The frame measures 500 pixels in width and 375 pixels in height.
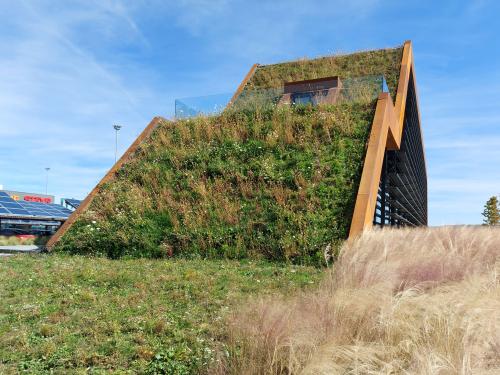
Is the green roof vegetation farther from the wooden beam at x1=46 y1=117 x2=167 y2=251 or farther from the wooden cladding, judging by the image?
the wooden cladding

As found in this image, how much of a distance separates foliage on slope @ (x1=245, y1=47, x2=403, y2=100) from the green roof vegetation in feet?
30.2

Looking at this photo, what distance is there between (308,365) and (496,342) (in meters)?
1.23

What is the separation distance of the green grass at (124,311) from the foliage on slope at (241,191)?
1141 mm

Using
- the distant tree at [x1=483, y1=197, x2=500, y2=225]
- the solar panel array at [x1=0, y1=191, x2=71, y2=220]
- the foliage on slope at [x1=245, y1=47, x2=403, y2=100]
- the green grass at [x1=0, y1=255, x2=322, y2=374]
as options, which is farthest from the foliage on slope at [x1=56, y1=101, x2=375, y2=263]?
the distant tree at [x1=483, y1=197, x2=500, y2=225]

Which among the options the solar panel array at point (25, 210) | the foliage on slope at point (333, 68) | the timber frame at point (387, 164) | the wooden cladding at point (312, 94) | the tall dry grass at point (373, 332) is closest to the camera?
the tall dry grass at point (373, 332)

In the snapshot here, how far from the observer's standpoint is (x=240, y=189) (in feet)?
31.8

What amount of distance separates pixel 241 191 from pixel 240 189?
0.08 metres

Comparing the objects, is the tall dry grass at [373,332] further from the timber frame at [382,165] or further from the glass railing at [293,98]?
the glass railing at [293,98]

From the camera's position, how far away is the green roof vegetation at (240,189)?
832 cm

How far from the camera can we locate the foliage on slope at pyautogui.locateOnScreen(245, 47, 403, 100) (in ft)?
67.5

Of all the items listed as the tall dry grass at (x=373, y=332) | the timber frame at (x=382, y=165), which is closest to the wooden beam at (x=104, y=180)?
the timber frame at (x=382, y=165)

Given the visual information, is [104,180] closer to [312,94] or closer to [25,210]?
[312,94]

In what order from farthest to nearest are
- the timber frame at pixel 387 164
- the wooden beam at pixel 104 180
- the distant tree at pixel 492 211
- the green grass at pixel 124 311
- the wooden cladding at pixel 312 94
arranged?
1. the distant tree at pixel 492 211
2. the wooden cladding at pixel 312 94
3. the wooden beam at pixel 104 180
4. the timber frame at pixel 387 164
5. the green grass at pixel 124 311

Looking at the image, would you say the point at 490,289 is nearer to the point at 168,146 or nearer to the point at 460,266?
the point at 460,266
